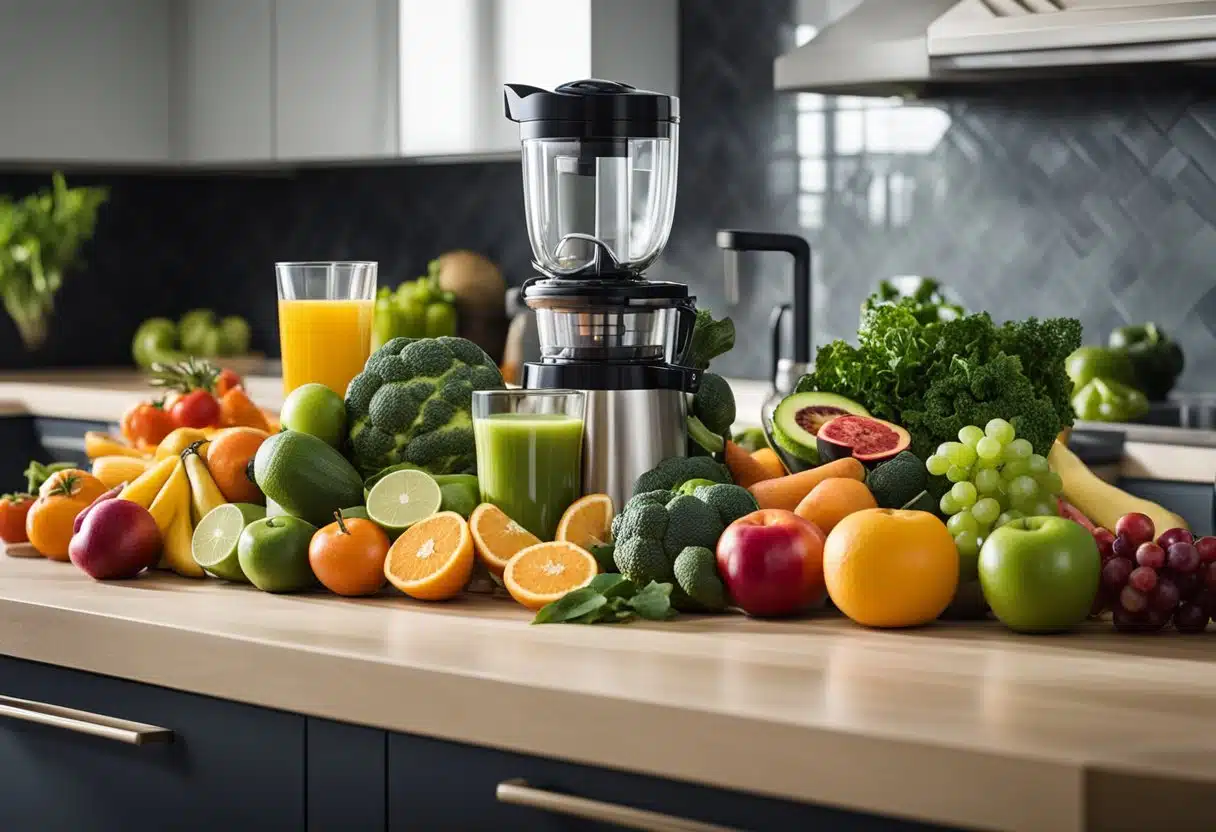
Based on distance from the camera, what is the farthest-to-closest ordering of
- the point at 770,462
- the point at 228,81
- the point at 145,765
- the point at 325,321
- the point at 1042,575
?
the point at 228,81
the point at 325,321
the point at 770,462
the point at 145,765
the point at 1042,575

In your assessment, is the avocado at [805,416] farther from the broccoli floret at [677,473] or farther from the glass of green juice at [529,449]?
the glass of green juice at [529,449]

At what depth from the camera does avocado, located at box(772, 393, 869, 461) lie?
169 centimetres

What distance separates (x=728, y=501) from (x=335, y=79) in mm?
3366

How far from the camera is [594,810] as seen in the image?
1.13 m

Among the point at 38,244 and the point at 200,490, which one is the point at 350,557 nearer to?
the point at 200,490

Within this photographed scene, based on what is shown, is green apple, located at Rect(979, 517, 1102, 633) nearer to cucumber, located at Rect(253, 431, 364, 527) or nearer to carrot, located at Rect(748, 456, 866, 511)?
carrot, located at Rect(748, 456, 866, 511)

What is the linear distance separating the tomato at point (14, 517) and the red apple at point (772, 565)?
875 millimetres

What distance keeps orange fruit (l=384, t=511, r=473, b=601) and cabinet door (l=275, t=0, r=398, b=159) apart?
3074 millimetres

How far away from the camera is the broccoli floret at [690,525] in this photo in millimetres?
1439

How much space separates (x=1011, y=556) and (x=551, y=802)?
0.44m

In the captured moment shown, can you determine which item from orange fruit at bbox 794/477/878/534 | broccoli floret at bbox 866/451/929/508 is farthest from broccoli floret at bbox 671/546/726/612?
broccoli floret at bbox 866/451/929/508

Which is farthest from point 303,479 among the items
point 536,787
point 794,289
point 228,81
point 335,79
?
point 228,81

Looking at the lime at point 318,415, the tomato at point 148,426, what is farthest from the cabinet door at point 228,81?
the lime at point 318,415

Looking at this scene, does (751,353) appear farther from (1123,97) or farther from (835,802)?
(835,802)
